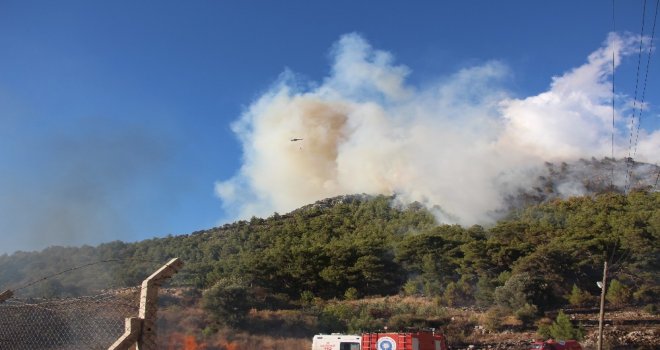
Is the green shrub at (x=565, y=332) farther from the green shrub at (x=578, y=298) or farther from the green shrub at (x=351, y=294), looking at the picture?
the green shrub at (x=351, y=294)

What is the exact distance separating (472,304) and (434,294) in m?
4.33

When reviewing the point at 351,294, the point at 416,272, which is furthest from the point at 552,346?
the point at 416,272

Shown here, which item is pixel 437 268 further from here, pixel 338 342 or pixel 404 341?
pixel 404 341

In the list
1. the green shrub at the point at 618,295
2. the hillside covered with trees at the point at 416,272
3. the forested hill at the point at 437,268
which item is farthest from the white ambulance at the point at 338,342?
the green shrub at the point at 618,295

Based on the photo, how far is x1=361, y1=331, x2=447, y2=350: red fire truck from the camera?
64.7 feet

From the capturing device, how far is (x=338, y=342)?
23188mm

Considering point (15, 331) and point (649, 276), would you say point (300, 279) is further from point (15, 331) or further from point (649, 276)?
point (15, 331)

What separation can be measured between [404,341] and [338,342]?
14.5 ft

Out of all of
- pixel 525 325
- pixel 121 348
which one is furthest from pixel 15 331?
pixel 525 325

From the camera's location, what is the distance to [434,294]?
48.6 m

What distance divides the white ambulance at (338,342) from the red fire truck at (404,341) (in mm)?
1473

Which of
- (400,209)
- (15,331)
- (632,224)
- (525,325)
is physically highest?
(400,209)

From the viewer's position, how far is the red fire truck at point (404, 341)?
64.7ft

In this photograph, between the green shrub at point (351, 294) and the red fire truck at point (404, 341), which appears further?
the green shrub at point (351, 294)
